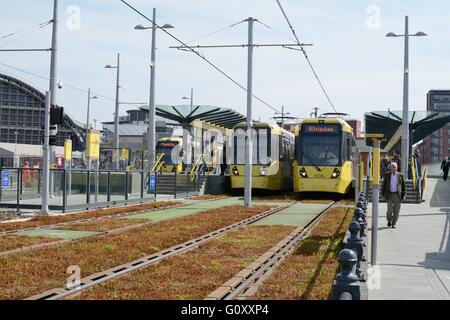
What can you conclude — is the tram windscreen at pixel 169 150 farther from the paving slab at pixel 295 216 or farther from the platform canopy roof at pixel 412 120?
the paving slab at pixel 295 216

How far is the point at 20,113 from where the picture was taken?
104 metres

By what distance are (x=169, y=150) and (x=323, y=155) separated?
20.7 meters

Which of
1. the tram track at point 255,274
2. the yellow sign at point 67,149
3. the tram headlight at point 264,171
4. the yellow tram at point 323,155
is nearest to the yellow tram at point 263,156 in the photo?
the tram headlight at point 264,171

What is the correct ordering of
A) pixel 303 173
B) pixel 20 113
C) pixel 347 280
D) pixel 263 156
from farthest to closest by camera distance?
pixel 20 113
pixel 263 156
pixel 303 173
pixel 347 280

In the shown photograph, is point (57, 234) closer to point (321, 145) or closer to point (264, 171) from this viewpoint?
point (321, 145)

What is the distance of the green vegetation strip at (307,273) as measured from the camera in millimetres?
7809

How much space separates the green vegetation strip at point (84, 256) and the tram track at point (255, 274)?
2026mm

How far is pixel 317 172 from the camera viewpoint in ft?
96.3

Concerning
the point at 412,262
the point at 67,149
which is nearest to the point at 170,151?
the point at 67,149

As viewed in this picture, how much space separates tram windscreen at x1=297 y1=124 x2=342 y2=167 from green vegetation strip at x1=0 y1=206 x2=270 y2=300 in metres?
13.2

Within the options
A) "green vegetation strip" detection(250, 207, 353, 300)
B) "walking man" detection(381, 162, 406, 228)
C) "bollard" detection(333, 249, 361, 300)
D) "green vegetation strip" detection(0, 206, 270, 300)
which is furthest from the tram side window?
"bollard" detection(333, 249, 361, 300)
